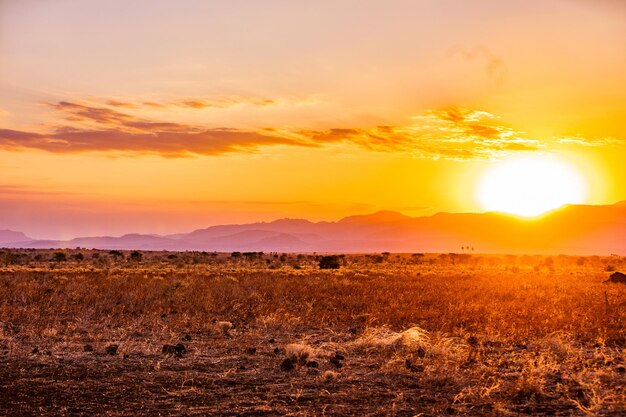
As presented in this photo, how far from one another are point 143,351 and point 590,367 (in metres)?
9.56

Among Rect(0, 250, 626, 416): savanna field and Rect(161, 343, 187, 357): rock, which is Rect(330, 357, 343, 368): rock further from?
Rect(161, 343, 187, 357): rock

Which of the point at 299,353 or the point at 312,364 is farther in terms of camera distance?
the point at 299,353

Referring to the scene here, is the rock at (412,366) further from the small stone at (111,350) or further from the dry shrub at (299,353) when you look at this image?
the small stone at (111,350)

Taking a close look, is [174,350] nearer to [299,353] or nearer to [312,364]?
[299,353]

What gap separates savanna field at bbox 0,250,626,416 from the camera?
9.82 m

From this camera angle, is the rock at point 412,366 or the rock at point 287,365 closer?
the rock at point 412,366

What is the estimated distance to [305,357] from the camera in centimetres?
1282

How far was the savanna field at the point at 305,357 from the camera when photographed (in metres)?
9.82

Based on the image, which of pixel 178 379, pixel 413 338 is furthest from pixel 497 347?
pixel 178 379

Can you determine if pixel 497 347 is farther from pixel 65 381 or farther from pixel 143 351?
pixel 65 381

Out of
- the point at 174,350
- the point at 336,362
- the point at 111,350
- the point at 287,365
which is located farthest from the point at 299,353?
the point at 111,350

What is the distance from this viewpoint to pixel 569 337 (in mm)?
15594

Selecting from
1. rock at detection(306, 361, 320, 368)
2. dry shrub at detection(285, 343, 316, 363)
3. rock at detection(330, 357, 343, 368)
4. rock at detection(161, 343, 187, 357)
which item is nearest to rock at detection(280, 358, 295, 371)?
rock at detection(306, 361, 320, 368)

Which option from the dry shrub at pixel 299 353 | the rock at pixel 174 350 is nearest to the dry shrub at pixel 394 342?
the dry shrub at pixel 299 353
